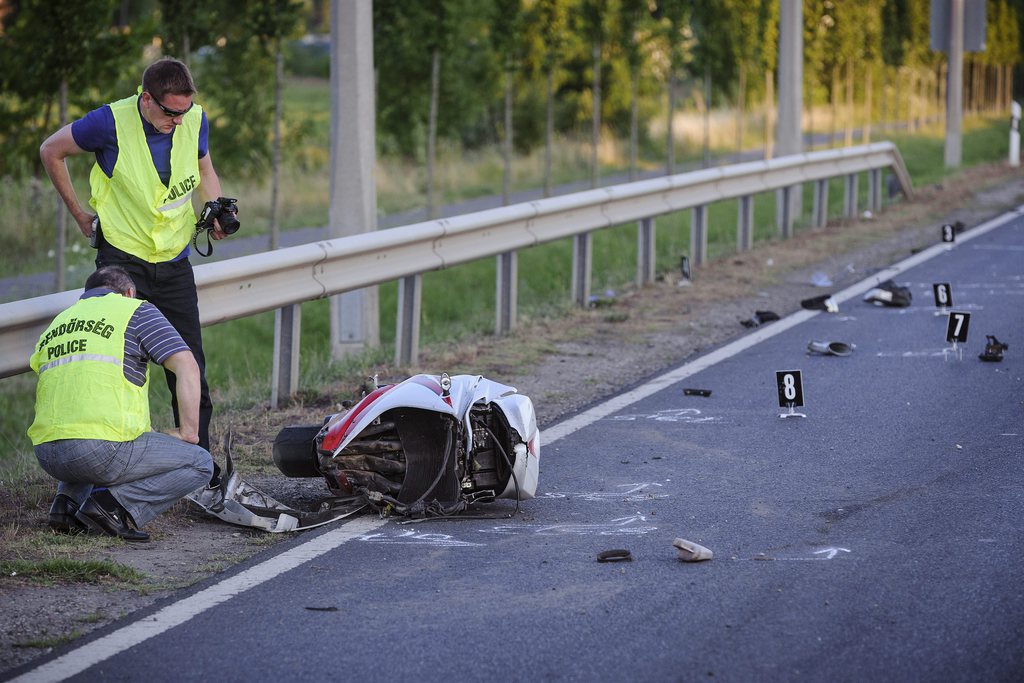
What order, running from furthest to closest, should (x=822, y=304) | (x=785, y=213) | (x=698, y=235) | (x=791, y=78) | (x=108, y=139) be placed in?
(x=791, y=78) < (x=785, y=213) < (x=698, y=235) < (x=822, y=304) < (x=108, y=139)

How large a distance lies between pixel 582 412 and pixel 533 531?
2502mm

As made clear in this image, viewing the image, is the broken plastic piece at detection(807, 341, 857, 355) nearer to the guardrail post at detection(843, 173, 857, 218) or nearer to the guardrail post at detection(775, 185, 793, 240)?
the guardrail post at detection(775, 185, 793, 240)

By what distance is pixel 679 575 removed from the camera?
5500mm

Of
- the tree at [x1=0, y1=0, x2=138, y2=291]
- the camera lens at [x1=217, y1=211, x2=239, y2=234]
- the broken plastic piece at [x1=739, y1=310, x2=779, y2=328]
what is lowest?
the broken plastic piece at [x1=739, y1=310, x2=779, y2=328]

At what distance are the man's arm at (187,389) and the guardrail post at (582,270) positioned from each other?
6.62m

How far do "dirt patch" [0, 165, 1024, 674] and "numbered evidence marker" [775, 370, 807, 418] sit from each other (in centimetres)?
118

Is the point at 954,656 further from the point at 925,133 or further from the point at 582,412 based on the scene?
the point at 925,133

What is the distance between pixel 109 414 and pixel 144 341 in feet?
1.11

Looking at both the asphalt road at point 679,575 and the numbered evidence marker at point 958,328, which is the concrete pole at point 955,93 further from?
the asphalt road at point 679,575

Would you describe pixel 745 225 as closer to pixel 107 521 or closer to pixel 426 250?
pixel 426 250

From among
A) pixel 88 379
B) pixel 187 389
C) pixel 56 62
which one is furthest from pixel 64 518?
pixel 56 62

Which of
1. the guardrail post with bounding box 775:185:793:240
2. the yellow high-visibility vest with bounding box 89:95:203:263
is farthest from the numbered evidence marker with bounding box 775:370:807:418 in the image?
the guardrail post with bounding box 775:185:793:240

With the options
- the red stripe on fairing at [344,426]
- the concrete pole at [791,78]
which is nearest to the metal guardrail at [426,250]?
the red stripe on fairing at [344,426]

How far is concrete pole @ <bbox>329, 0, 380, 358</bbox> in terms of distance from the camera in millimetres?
11227
